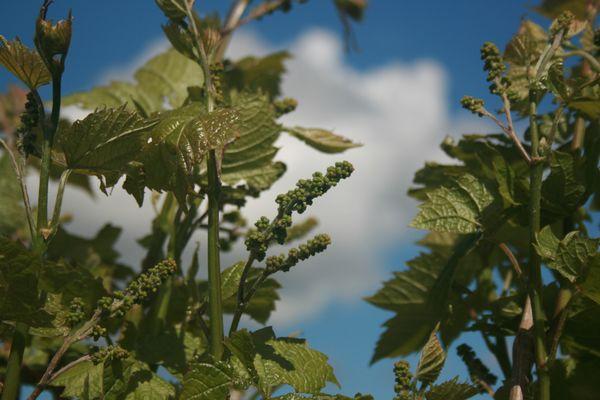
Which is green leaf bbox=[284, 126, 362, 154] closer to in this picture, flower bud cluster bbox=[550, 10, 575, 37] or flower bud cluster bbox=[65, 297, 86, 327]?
flower bud cluster bbox=[550, 10, 575, 37]

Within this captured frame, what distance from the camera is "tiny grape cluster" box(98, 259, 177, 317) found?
106 centimetres

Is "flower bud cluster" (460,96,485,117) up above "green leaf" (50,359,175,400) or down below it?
above

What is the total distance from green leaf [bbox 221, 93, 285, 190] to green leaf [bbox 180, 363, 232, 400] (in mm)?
738

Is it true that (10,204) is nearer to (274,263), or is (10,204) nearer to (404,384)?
(274,263)

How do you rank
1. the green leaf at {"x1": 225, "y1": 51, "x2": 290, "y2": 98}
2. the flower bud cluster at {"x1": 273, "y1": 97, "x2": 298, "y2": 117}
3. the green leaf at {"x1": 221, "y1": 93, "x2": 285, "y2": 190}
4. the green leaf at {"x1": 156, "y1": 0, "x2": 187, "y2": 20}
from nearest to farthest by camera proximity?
the green leaf at {"x1": 156, "y1": 0, "x2": 187, "y2": 20} → the green leaf at {"x1": 221, "y1": 93, "x2": 285, "y2": 190} → the flower bud cluster at {"x1": 273, "y1": 97, "x2": 298, "y2": 117} → the green leaf at {"x1": 225, "y1": 51, "x2": 290, "y2": 98}

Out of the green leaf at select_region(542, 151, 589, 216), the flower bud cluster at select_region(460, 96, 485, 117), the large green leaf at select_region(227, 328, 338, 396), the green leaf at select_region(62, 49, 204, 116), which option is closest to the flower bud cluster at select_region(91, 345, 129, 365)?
the large green leaf at select_region(227, 328, 338, 396)

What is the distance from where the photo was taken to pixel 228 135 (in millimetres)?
1107

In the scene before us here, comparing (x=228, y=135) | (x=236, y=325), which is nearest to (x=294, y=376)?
(x=236, y=325)

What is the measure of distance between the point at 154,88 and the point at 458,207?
139cm

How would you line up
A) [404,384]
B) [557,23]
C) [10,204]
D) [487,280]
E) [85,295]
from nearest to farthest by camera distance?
[404,384] → [85,295] → [557,23] → [487,280] → [10,204]

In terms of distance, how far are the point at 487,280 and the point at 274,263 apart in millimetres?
933

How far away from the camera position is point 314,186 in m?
1.08

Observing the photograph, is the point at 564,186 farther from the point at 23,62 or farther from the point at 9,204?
the point at 9,204

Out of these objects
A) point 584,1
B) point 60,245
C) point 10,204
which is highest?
point 584,1
